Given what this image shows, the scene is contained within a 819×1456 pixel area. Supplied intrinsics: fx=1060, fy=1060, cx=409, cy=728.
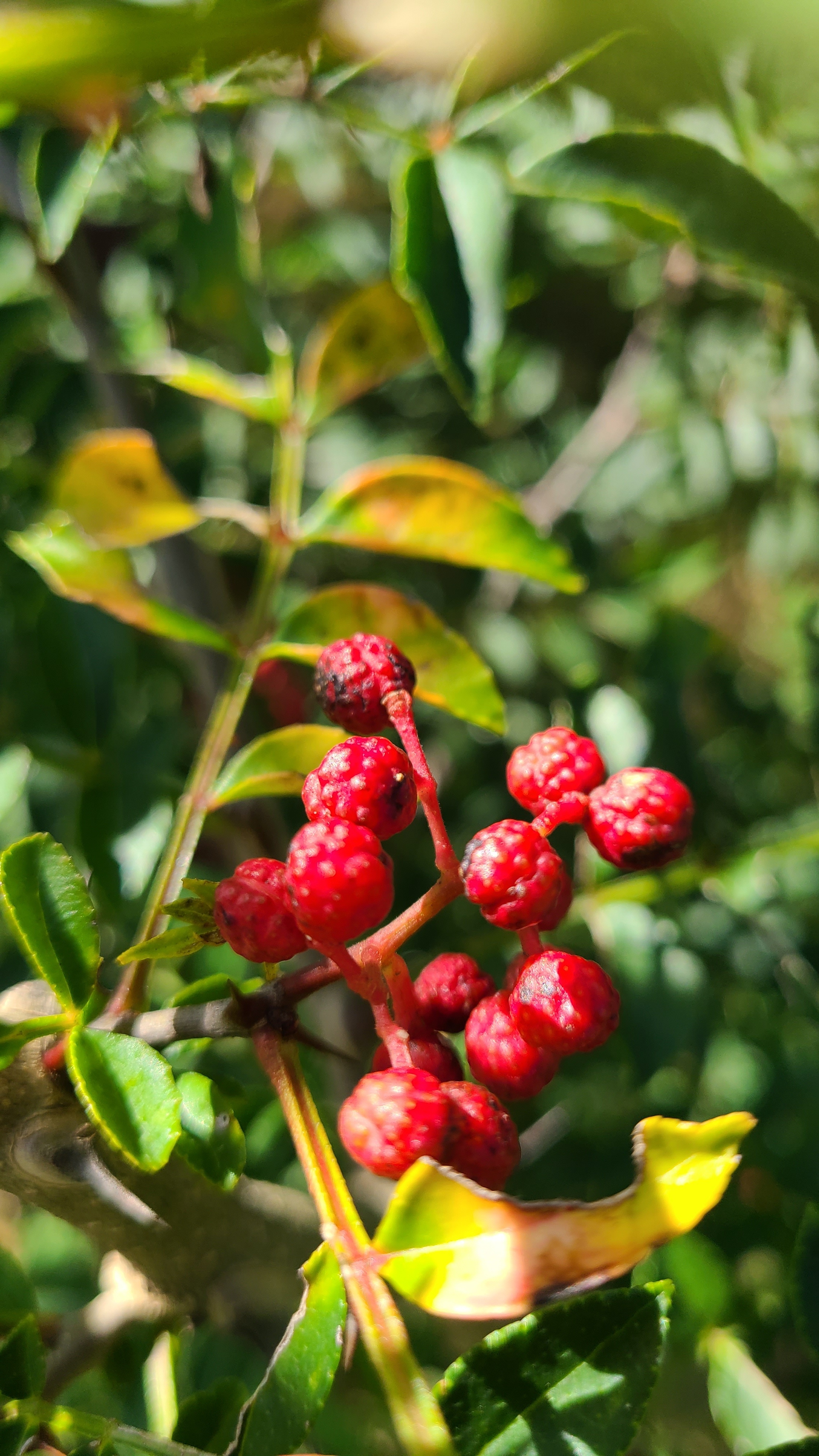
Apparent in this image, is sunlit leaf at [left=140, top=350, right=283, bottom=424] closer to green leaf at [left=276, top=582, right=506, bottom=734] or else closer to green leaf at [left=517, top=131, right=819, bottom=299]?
green leaf at [left=276, top=582, right=506, bottom=734]

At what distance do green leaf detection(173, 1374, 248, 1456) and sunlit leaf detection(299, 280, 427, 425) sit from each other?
0.77 m

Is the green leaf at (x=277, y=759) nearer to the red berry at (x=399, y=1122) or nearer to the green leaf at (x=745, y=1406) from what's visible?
the red berry at (x=399, y=1122)

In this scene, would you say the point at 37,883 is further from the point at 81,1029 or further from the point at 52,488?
the point at 52,488

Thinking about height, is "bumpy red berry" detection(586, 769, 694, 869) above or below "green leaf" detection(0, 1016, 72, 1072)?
above

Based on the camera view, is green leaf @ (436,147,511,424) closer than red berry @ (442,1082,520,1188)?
No

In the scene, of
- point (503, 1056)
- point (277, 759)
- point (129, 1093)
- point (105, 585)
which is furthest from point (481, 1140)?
point (105, 585)

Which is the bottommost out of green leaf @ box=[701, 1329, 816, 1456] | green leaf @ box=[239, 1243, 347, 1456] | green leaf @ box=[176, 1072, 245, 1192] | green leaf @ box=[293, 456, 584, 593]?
green leaf @ box=[701, 1329, 816, 1456]

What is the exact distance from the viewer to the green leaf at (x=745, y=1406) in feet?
2.34

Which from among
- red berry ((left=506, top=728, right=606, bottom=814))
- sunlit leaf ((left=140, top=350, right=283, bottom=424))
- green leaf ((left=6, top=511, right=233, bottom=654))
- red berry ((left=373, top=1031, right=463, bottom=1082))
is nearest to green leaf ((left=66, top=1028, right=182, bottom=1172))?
red berry ((left=373, top=1031, right=463, bottom=1082))

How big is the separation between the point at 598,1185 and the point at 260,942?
2.66 ft

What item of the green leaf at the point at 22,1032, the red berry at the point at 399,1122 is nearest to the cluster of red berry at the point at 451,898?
the red berry at the point at 399,1122

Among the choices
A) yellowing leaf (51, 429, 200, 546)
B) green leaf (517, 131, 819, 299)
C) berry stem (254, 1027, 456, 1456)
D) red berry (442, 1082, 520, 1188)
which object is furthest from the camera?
yellowing leaf (51, 429, 200, 546)

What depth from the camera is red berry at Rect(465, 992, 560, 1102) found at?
0.56 meters

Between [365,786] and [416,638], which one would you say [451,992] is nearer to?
[365,786]
